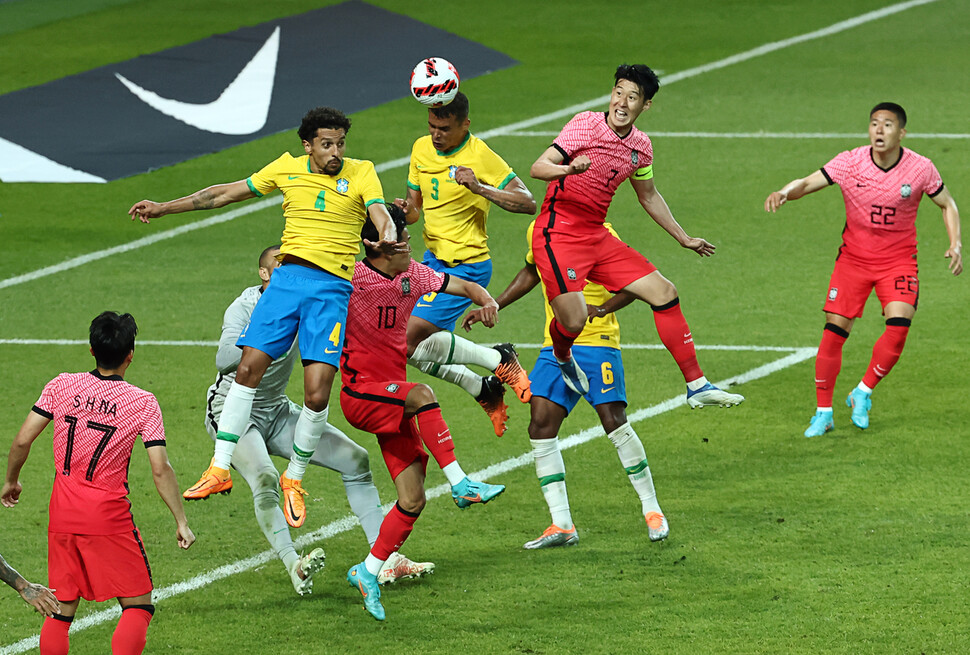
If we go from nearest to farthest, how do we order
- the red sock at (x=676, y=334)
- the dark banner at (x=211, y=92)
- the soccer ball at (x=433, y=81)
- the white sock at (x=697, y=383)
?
the white sock at (x=697, y=383), the red sock at (x=676, y=334), the soccer ball at (x=433, y=81), the dark banner at (x=211, y=92)

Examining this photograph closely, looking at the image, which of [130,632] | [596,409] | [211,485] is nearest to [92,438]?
[130,632]

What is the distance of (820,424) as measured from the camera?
13125 mm

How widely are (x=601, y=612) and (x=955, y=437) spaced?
4756mm

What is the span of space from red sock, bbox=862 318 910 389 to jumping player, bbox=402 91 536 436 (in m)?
3.15

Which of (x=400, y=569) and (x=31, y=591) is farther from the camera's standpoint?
(x=400, y=569)

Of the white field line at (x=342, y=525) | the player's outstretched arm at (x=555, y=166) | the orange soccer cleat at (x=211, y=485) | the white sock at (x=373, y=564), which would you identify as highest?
the player's outstretched arm at (x=555, y=166)

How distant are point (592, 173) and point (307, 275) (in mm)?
2291

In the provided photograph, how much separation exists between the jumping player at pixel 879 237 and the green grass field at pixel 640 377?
0.72 m

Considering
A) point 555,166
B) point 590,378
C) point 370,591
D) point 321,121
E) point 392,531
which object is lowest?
point 370,591

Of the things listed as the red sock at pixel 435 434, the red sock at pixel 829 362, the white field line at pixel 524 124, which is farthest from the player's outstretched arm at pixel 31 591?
the white field line at pixel 524 124

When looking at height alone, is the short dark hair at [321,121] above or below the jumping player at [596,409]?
above

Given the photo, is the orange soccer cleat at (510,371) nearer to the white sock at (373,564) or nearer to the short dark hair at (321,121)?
the short dark hair at (321,121)

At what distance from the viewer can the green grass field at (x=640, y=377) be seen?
9.52 meters

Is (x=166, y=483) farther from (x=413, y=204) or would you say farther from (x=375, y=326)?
(x=413, y=204)
